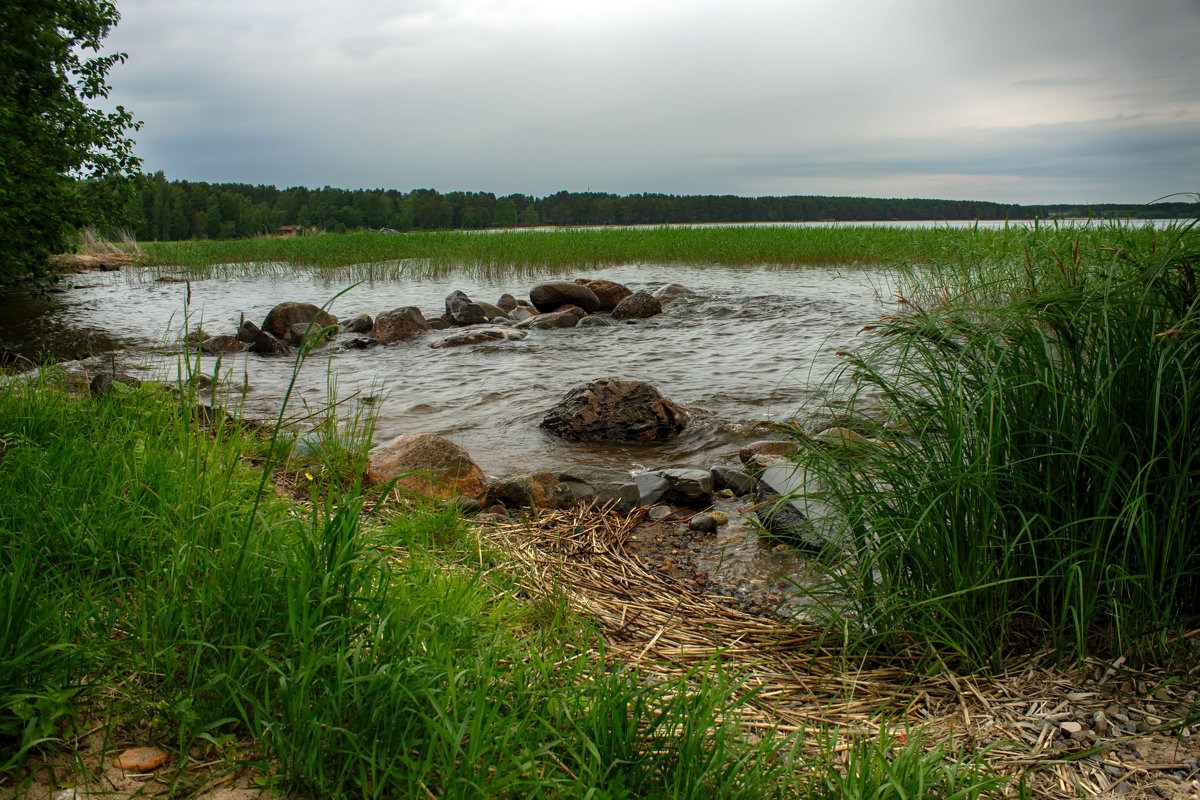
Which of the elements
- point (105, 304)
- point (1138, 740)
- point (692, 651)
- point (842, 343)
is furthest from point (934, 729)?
point (105, 304)

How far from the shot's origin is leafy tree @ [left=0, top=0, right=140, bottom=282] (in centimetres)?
888

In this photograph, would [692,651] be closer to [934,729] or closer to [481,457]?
[934,729]

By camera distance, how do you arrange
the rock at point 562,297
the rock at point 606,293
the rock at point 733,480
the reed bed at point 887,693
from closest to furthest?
1. the reed bed at point 887,693
2. the rock at point 733,480
3. the rock at point 562,297
4. the rock at point 606,293

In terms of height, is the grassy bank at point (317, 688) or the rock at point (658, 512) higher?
the grassy bank at point (317, 688)

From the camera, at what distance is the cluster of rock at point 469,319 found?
1114cm

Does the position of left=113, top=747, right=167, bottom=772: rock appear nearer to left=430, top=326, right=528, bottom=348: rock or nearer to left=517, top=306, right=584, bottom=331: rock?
left=430, top=326, right=528, bottom=348: rock

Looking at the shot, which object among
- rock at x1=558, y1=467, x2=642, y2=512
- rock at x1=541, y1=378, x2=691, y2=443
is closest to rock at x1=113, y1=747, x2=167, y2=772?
rock at x1=558, y1=467, x2=642, y2=512

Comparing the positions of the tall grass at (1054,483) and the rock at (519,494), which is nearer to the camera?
the tall grass at (1054,483)

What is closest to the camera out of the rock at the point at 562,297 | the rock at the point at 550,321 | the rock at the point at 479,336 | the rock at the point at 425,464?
the rock at the point at 425,464

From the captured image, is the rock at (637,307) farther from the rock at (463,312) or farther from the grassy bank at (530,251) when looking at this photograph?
the grassy bank at (530,251)

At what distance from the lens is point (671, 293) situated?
15.6 meters

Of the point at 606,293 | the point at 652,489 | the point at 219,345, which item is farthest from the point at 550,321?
the point at 652,489

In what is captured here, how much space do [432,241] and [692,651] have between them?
74.5 feet

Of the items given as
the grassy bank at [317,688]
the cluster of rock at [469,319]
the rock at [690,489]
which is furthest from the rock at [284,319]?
the grassy bank at [317,688]
